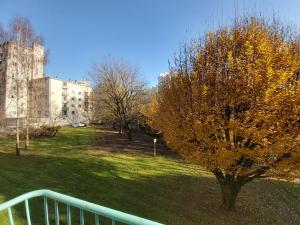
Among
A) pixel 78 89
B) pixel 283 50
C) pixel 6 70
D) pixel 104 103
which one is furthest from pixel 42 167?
pixel 78 89

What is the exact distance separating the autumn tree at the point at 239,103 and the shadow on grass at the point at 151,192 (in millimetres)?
1347

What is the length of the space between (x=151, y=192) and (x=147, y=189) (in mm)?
468

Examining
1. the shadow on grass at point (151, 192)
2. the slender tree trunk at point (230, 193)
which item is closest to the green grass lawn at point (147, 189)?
the shadow on grass at point (151, 192)

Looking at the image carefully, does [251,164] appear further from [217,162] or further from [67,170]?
[67,170]

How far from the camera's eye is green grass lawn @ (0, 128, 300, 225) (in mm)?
9906

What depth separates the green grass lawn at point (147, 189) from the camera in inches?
390

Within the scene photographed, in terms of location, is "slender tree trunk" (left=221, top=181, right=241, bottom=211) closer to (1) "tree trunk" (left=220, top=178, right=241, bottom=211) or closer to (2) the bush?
→ (1) "tree trunk" (left=220, top=178, right=241, bottom=211)

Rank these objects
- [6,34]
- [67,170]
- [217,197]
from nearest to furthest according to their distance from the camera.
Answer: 1. [217,197]
2. [67,170]
3. [6,34]

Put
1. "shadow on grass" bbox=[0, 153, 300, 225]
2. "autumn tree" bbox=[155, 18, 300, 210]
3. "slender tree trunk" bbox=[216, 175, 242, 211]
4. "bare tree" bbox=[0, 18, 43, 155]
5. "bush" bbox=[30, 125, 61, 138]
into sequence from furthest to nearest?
"bush" bbox=[30, 125, 61, 138] → "bare tree" bbox=[0, 18, 43, 155] → "slender tree trunk" bbox=[216, 175, 242, 211] → "shadow on grass" bbox=[0, 153, 300, 225] → "autumn tree" bbox=[155, 18, 300, 210]

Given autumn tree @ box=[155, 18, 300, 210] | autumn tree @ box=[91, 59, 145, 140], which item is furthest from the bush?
autumn tree @ box=[155, 18, 300, 210]

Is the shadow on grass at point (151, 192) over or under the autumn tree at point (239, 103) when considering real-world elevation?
under

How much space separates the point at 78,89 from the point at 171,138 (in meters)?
89.2

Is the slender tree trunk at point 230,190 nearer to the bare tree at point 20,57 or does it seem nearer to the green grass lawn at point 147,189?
the green grass lawn at point 147,189

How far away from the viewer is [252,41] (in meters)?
9.00
